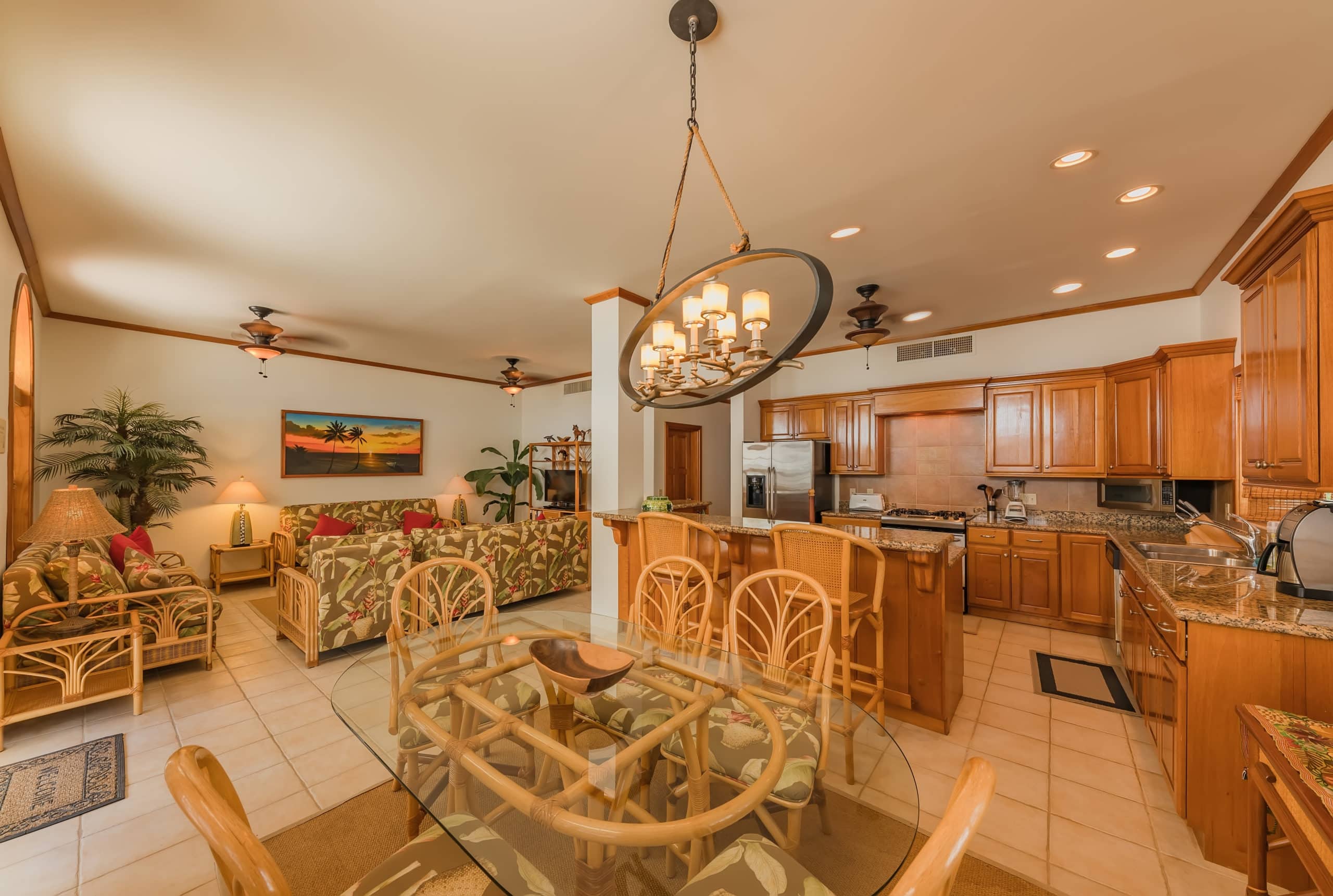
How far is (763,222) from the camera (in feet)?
9.37

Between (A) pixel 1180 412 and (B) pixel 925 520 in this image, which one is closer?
(A) pixel 1180 412

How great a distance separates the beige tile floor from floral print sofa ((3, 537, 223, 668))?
0.21 meters

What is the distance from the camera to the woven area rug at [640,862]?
3.06 feet

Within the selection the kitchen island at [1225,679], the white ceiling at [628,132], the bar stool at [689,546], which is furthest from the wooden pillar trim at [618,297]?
the kitchen island at [1225,679]

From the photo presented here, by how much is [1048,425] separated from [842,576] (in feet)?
11.0

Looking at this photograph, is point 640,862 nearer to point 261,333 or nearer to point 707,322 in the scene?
point 707,322

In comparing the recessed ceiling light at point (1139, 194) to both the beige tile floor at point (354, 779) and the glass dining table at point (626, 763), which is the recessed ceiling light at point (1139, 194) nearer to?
the beige tile floor at point (354, 779)

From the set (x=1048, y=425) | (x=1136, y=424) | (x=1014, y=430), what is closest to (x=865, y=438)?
(x=1014, y=430)

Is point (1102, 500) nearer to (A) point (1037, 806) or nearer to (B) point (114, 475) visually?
(A) point (1037, 806)

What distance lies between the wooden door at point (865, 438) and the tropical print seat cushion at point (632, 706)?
4.22 meters

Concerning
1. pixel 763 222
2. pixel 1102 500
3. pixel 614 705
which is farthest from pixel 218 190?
pixel 1102 500

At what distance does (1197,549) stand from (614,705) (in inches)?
131

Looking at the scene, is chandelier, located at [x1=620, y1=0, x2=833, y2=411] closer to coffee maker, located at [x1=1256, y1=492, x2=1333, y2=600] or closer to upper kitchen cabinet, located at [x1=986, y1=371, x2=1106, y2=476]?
coffee maker, located at [x1=1256, y1=492, x2=1333, y2=600]

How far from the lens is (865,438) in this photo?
530 cm
